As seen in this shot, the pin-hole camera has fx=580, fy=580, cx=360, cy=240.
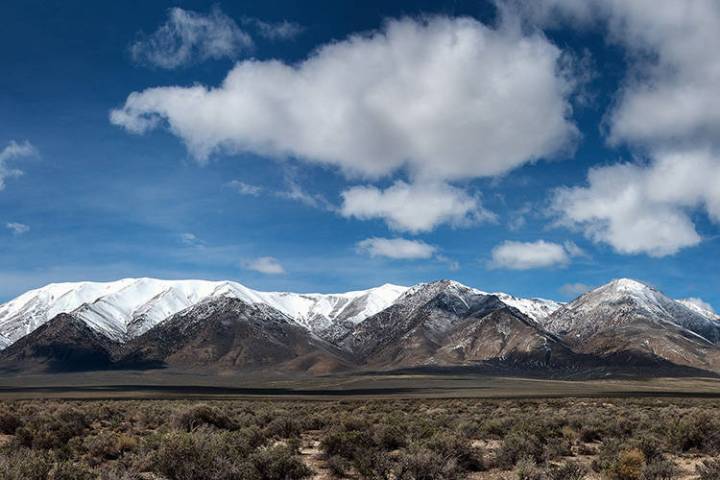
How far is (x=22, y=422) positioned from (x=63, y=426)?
2.68 metres

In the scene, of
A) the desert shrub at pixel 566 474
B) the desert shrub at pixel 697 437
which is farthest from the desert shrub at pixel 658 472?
the desert shrub at pixel 697 437

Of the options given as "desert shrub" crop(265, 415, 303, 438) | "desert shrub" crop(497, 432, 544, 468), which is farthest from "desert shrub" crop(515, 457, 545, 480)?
"desert shrub" crop(265, 415, 303, 438)

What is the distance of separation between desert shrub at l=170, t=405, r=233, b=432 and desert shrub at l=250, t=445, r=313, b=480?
382 inches

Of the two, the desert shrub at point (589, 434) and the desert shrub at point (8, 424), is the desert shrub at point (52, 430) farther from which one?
the desert shrub at point (589, 434)

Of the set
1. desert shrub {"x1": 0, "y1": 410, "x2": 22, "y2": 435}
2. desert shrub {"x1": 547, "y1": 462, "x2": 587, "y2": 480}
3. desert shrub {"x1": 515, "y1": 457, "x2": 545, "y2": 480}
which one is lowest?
desert shrub {"x1": 0, "y1": 410, "x2": 22, "y2": 435}

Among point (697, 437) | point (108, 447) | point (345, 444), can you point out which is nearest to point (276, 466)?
point (345, 444)

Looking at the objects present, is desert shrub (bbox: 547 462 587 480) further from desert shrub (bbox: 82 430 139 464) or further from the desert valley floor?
desert shrub (bbox: 82 430 139 464)

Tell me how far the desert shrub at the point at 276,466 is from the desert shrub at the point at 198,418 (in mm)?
9690

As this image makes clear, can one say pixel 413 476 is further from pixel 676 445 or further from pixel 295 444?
Answer: pixel 676 445

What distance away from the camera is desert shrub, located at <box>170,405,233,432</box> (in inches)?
907

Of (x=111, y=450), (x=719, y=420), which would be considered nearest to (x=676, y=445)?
(x=719, y=420)

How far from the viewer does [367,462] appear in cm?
1480

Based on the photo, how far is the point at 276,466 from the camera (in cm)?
1372

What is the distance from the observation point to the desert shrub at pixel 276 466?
13648 mm
